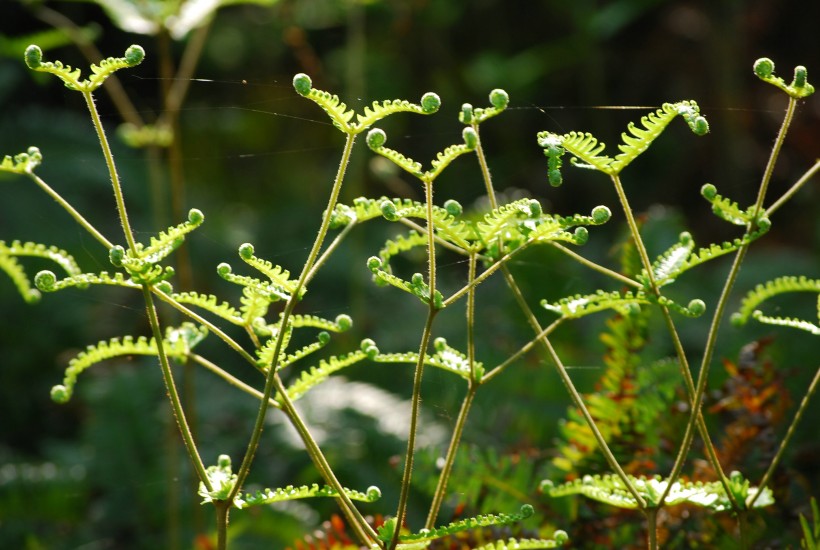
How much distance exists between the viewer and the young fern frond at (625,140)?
52 centimetres

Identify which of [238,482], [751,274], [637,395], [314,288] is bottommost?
[238,482]

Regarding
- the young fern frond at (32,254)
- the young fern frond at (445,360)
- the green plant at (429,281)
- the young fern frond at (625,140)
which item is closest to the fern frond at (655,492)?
the green plant at (429,281)

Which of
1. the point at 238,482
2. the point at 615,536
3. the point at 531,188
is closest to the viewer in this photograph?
the point at 238,482

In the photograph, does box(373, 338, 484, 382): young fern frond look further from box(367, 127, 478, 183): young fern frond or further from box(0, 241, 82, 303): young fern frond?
box(0, 241, 82, 303): young fern frond

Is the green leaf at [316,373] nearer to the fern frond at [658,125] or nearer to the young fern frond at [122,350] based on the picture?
the young fern frond at [122,350]

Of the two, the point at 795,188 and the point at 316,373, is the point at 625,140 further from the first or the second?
the point at 316,373

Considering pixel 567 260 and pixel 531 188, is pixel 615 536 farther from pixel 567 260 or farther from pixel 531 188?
pixel 531 188

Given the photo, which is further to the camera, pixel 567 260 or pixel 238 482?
pixel 567 260

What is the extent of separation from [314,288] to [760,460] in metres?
1.84

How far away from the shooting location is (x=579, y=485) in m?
0.67

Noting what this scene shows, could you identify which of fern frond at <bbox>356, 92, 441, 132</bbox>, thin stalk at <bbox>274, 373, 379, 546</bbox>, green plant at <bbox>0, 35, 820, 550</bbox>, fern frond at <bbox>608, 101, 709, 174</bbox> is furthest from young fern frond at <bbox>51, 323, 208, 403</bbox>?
fern frond at <bbox>608, 101, 709, 174</bbox>

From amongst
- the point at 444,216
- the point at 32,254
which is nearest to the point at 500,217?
the point at 444,216

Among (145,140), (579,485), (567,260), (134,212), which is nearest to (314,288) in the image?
(134,212)

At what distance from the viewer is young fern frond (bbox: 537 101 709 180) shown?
0.52 meters
